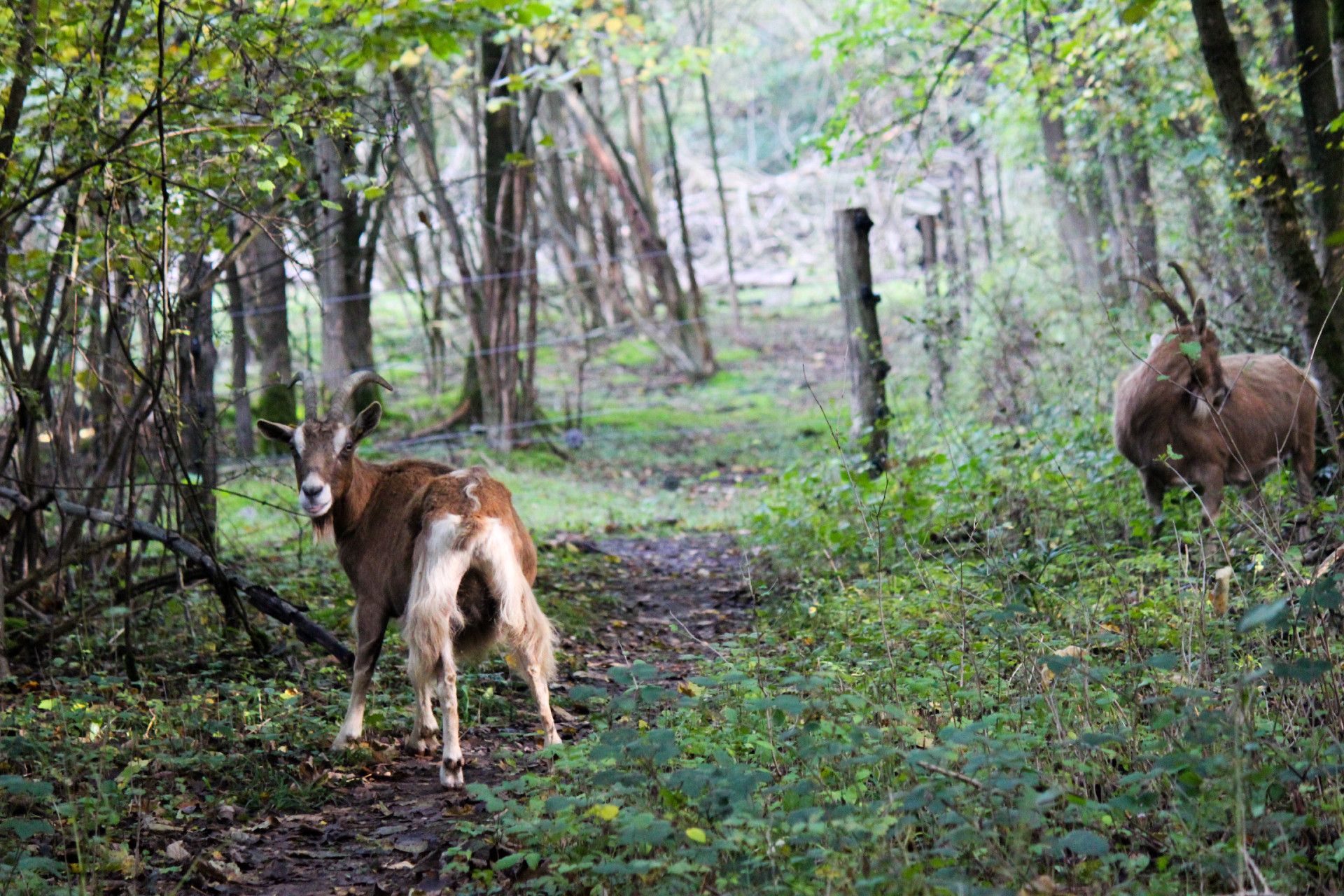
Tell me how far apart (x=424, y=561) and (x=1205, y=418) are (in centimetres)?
473

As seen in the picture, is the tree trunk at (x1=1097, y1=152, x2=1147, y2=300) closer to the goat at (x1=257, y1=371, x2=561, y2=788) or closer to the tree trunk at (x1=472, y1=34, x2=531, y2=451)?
the tree trunk at (x1=472, y1=34, x2=531, y2=451)

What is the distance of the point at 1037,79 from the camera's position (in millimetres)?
10953

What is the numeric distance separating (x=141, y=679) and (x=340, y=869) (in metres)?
2.36

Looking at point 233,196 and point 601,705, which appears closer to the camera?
point 601,705

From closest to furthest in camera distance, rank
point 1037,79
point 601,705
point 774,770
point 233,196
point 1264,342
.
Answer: point 774,770
point 601,705
point 233,196
point 1264,342
point 1037,79

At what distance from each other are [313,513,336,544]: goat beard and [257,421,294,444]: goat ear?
0.43 m

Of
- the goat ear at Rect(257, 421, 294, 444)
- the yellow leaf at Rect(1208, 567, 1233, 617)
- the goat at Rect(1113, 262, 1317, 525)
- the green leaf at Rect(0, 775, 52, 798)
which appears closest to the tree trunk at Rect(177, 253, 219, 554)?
the goat ear at Rect(257, 421, 294, 444)

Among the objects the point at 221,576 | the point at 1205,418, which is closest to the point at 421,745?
the point at 221,576

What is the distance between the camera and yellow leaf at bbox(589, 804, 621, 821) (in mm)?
3484

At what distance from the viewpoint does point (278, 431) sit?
615 centimetres

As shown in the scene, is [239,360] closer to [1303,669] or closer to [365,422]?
[365,422]

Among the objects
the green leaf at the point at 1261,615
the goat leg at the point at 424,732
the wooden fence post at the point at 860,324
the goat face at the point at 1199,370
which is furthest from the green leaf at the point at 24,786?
the wooden fence post at the point at 860,324

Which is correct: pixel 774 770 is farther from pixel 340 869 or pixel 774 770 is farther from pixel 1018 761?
pixel 340 869

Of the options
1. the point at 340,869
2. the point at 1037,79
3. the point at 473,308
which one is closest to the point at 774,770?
the point at 340,869
